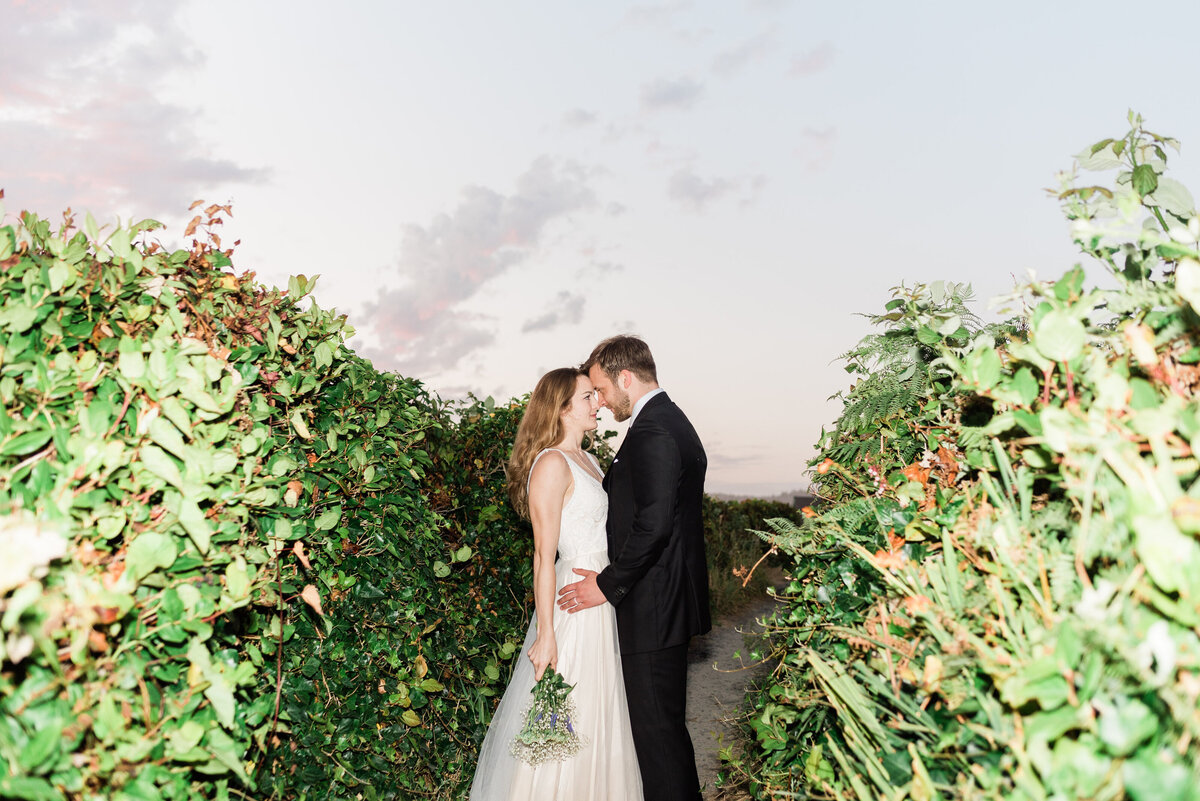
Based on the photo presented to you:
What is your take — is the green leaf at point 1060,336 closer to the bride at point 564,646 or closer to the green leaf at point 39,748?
the green leaf at point 39,748

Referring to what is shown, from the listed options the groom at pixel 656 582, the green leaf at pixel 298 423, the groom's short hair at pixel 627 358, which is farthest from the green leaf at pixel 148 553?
the groom's short hair at pixel 627 358

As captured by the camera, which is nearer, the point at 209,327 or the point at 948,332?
the point at 209,327

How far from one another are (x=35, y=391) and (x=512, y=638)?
3844 mm

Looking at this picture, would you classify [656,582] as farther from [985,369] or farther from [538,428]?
[985,369]

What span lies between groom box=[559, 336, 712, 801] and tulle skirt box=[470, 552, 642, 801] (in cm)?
8

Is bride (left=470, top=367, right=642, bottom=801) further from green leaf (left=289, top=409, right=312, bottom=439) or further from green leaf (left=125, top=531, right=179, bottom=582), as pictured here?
green leaf (left=125, top=531, right=179, bottom=582)

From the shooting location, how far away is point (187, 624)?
4.65 ft

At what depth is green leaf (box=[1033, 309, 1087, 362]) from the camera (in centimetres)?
130

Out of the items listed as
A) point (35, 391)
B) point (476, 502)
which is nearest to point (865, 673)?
point (35, 391)

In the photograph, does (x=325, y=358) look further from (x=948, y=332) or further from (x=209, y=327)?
(x=948, y=332)

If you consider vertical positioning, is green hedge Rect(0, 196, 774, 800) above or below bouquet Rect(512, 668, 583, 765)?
above

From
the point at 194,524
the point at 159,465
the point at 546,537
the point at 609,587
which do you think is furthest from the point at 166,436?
the point at 609,587

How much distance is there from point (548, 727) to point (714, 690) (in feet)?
15.5

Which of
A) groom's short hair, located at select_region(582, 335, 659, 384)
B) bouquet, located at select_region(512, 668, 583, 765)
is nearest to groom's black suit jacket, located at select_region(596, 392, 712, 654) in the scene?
groom's short hair, located at select_region(582, 335, 659, 384)
